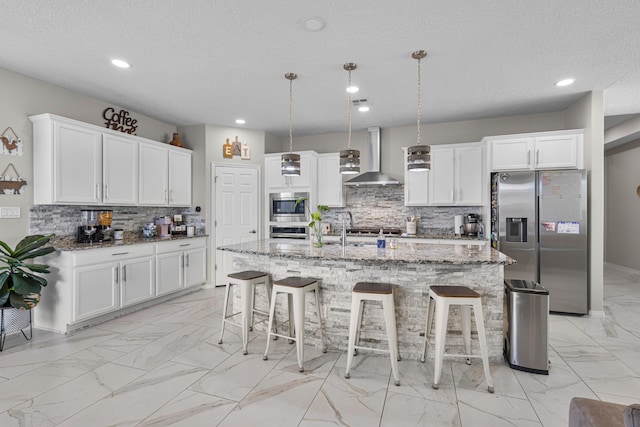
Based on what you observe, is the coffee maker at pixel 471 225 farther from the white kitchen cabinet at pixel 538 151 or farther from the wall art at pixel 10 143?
the wall art at pixel 10 143

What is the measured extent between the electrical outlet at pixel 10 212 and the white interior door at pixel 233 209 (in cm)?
249

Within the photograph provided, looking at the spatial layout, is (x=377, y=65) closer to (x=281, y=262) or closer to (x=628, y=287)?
(x=281, y=262)

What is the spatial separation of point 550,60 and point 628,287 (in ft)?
15.1

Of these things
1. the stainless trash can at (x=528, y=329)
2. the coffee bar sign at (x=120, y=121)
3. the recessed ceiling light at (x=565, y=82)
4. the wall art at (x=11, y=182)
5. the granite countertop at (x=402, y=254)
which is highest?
the recessed ceiling light at (x=565, y=82)

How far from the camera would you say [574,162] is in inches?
165

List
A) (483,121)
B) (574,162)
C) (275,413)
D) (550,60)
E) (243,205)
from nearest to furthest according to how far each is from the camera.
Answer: (275,413)
(550,60)
(574,162)
(483,121)
(243,205)

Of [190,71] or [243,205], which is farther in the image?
[243,205]

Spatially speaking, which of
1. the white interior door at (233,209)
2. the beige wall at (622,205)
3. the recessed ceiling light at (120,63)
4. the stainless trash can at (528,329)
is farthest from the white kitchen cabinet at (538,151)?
the recessed ceiling light at (120,63)

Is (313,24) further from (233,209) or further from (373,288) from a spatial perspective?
(233,209)

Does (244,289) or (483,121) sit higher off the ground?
(483,121)

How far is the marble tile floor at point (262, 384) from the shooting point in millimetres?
2039

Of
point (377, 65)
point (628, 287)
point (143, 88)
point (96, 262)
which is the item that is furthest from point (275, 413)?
point (628, 287)

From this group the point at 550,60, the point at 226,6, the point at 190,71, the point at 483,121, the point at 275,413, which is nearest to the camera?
the point at 275,413

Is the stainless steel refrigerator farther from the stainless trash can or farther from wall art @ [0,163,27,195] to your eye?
wall art @ [0,163,27,195]
